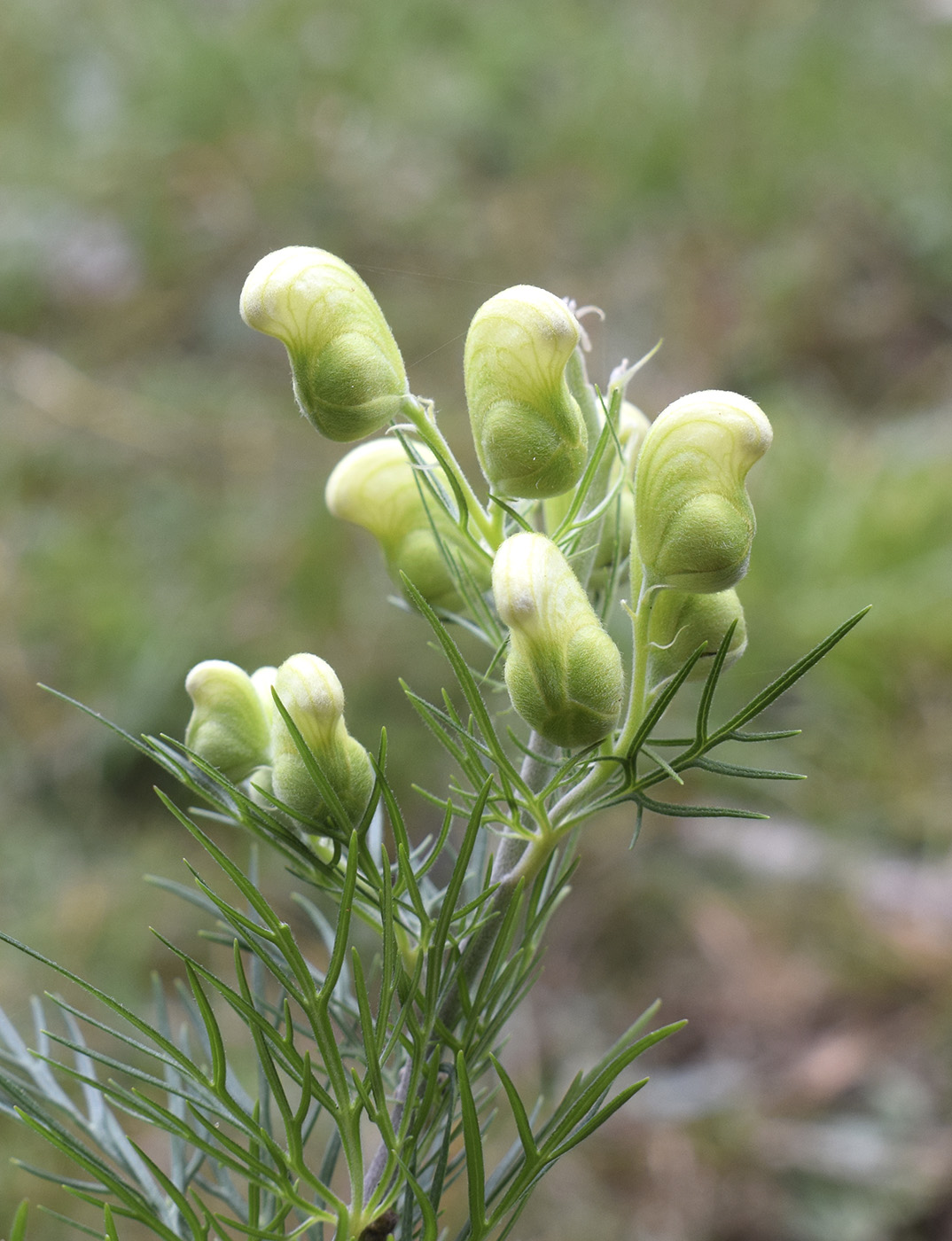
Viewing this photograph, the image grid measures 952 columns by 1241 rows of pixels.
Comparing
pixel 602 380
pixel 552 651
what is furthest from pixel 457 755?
pixel 602 380

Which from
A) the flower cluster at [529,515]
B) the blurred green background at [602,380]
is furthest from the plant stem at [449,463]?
the blurred green background at [602,380]

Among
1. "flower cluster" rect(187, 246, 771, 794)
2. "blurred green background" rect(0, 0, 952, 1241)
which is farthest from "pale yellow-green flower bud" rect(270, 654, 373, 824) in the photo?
"blurred green background" rect(0, 0, 952, 1241)

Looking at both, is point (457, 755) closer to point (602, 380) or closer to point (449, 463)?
point (449, 463)

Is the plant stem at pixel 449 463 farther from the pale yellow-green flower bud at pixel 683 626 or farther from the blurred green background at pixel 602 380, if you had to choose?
the blurred green background at pixel 602 380

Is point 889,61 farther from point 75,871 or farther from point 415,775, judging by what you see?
point 75,871

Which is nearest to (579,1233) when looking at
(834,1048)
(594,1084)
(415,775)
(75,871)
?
(834,1048)

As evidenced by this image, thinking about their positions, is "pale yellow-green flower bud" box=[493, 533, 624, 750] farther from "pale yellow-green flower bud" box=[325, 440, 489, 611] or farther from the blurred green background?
the blurred green background
